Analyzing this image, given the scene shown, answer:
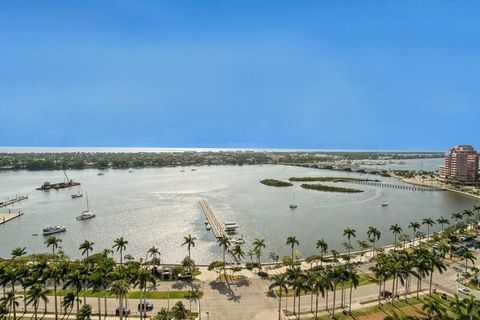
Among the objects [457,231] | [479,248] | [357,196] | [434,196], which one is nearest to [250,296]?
[479,248]

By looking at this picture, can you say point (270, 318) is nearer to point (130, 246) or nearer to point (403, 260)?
point (403, 260)

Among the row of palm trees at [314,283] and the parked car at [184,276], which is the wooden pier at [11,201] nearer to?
the parked car at [184,276]

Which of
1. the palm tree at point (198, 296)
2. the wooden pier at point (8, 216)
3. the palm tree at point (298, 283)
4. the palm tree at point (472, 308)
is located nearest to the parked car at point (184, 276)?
the palm tree at point (198, 296)

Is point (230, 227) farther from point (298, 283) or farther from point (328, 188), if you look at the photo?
point (328, 188)

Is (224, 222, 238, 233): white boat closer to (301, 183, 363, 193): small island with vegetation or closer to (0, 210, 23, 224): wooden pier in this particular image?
(0, 210, 23, 224): wooden pier

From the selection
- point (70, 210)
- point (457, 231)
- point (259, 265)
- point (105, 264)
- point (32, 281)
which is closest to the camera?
point (32, 281)

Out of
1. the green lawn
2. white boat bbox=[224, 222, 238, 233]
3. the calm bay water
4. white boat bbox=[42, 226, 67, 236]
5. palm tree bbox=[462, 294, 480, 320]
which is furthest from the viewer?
white boat bbox=[224, 222, 238, 233]

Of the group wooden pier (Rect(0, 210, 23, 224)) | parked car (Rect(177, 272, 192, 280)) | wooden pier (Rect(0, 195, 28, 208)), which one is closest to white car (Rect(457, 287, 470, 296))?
parked car (Rect(177, 272, 192, 280))

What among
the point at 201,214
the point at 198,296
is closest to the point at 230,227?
the point at 201,214

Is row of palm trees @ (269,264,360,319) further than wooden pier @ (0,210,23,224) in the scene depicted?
No
